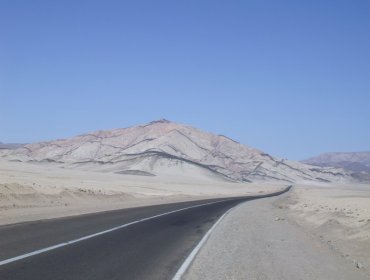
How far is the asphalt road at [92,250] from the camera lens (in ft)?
35.0

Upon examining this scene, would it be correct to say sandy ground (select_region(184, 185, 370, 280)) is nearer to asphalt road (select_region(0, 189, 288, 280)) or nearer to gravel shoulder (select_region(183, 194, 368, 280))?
gravel shoulder (select_region(183, 194, 368, 280))

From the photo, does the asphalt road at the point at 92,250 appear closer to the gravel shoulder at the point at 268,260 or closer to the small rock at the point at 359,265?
the gravel shoulder at the point at 268,260

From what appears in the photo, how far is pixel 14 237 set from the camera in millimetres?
15047

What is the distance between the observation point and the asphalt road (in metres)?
10.7

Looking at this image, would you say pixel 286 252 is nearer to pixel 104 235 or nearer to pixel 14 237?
pixel 104 235

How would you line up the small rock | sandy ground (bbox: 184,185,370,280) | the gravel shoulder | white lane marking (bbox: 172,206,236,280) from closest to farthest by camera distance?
1. white lane marking (bbox: 172,206,236,280)
2. the gravel shoulder
3. sandy ground (bbox: 184,185,370,280)
4. the small rock

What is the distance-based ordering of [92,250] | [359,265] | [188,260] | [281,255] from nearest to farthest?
[188,260], [92,250], [359,265], [281,255]

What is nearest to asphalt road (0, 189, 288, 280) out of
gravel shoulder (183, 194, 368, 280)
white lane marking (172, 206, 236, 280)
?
white lane marking (172, 206, 236, 280)

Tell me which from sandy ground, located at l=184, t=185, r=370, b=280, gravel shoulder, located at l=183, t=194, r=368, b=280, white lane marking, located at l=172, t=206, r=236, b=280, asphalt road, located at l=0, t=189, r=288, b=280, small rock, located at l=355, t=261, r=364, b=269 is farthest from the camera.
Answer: small rock, located at l=355, t=261, r=364, b=269

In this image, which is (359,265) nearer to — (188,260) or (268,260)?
(268,260)


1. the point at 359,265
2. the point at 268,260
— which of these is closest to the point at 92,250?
the point at 268,260

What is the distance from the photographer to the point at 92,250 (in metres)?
13.7

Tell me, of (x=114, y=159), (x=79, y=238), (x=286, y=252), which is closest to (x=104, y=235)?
(x=79, y=238)

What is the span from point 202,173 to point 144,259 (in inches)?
6219
